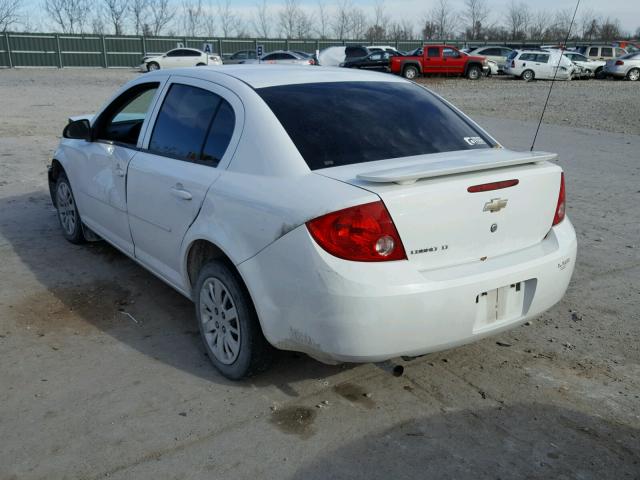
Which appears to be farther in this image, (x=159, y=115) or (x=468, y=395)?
(x=159, y=115)

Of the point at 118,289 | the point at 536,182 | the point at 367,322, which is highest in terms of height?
the point at 536,182

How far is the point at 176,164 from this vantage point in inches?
150

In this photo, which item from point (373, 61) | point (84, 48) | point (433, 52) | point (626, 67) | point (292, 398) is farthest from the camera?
point (84, 48)

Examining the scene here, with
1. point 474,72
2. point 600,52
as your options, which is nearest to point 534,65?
point 474,72

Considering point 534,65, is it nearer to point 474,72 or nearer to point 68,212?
point 474,72

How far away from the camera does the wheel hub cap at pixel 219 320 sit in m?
3.41

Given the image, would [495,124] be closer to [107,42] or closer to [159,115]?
[159,115]

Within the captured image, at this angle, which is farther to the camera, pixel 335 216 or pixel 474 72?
pixel 474 72

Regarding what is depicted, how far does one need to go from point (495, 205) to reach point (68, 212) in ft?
14.1

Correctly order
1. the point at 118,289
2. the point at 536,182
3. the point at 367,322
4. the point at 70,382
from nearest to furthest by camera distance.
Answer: the point at 367,322 → the point at 536,182 → the point at 70,382 → the point at 118,289

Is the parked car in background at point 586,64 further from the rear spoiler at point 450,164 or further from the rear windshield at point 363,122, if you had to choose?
the rear spoiler at point 450,164

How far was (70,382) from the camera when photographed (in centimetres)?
350

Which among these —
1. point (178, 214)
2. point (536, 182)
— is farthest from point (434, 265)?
point (178, 214)

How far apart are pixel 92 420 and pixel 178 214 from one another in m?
1.24
